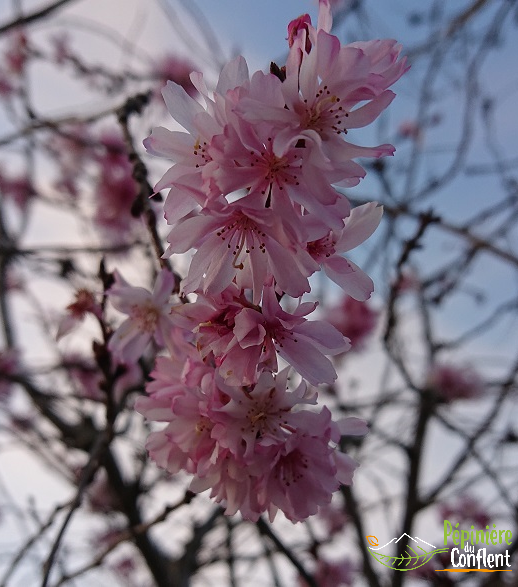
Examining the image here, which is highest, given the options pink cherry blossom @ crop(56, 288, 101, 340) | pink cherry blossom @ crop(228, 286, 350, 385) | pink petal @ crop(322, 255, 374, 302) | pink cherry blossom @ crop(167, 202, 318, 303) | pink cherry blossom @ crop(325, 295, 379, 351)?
pink cherry blossom @ crop(325, 295, 379, 351)

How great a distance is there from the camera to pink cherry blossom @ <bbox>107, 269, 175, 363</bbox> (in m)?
1.12

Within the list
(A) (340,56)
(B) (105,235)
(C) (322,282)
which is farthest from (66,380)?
(A) (340,56)

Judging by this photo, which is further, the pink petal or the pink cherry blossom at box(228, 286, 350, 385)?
the pink petal

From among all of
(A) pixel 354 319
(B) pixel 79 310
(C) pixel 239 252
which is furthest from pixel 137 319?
(A) pixel 354 319

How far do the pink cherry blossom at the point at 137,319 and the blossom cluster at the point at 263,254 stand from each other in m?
0.18

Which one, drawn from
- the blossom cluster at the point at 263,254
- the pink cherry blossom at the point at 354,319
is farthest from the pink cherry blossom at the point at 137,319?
the pink cherry blossom at the point at 354,319

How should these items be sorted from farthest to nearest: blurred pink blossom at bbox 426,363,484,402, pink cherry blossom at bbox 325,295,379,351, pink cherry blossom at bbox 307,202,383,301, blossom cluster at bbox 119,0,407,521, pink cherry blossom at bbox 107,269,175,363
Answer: pink cherry blossom at bbox 325,295,379,351 < blurred pink blossom at bbox 426,363,484,402 < pink cherry blossom at bbox 107,269,175,363 < pink cherry blossom at bbox 307,202,383,301 < blossom cluster at bbox 119,0,407,521

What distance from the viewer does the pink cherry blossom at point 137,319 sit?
1.12 m

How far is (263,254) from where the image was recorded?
75 centimetres

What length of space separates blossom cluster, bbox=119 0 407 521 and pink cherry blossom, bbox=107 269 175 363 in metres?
0.18

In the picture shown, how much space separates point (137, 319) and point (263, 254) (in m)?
0.51

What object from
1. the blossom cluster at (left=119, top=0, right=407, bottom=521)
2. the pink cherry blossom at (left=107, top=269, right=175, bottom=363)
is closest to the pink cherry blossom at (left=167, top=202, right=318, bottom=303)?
the blossom cluster at (left=119, top=0, right=407, bottom=521)

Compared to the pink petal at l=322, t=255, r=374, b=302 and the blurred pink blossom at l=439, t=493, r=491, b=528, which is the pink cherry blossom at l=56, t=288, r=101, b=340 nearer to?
the pink petal at l=322, t=255, r=374, b=302

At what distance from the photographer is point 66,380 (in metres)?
3.11
